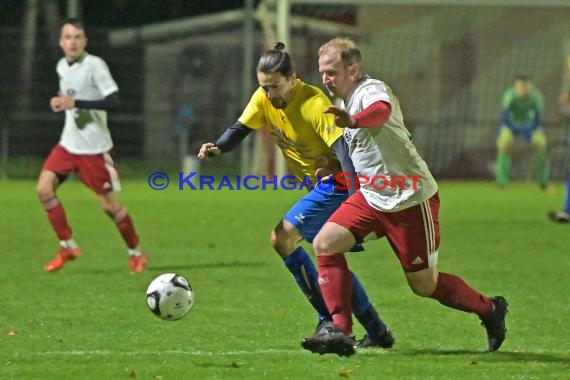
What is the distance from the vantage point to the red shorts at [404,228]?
7.07m

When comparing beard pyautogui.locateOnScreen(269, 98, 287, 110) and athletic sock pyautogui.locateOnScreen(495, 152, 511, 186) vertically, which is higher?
beard pyautogui.locateOnScreen(269, 98, 287, 110)

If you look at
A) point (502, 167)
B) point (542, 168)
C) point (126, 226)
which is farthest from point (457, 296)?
point (502, 167)

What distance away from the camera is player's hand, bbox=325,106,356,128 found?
6387 millimetres

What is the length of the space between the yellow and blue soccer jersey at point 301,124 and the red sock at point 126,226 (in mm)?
3606

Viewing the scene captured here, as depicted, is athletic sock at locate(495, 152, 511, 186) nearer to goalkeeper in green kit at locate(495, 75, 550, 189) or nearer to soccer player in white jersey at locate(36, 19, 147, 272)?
goalkeeper in green kit at locate(495, 75, 550, 189)

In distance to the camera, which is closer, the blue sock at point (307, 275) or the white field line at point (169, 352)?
the white field line at point (169, 352)

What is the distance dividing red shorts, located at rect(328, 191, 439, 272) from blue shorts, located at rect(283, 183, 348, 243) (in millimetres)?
528

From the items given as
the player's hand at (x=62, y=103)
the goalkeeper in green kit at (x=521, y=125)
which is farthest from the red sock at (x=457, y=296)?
the goalkeeper in green kit at (x=521, y=125)

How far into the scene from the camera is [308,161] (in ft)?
25.4

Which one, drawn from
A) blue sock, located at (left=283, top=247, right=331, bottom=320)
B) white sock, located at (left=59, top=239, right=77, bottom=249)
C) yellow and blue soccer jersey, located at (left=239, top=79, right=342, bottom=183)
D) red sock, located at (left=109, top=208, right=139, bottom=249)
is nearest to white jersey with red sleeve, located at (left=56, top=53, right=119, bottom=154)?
red sock, located at (left=109, top=208, right=139, bottom=249)

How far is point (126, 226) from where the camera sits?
36.9 ft

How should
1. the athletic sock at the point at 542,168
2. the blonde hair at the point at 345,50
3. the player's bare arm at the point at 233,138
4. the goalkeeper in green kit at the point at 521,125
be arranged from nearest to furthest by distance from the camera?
the blonde hair at the point at 345,50
the player's bare arm at the point at 233,138
the athletic sock at the point at 542,168
the goalkeeper in green kit at the point at 521,125

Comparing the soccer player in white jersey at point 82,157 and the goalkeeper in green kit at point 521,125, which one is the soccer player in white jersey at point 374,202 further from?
the goalkeeper in green kit at point 521,125

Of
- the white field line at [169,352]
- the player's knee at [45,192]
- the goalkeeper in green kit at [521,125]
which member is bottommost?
the goalkeeper in green kit at [521,125]
